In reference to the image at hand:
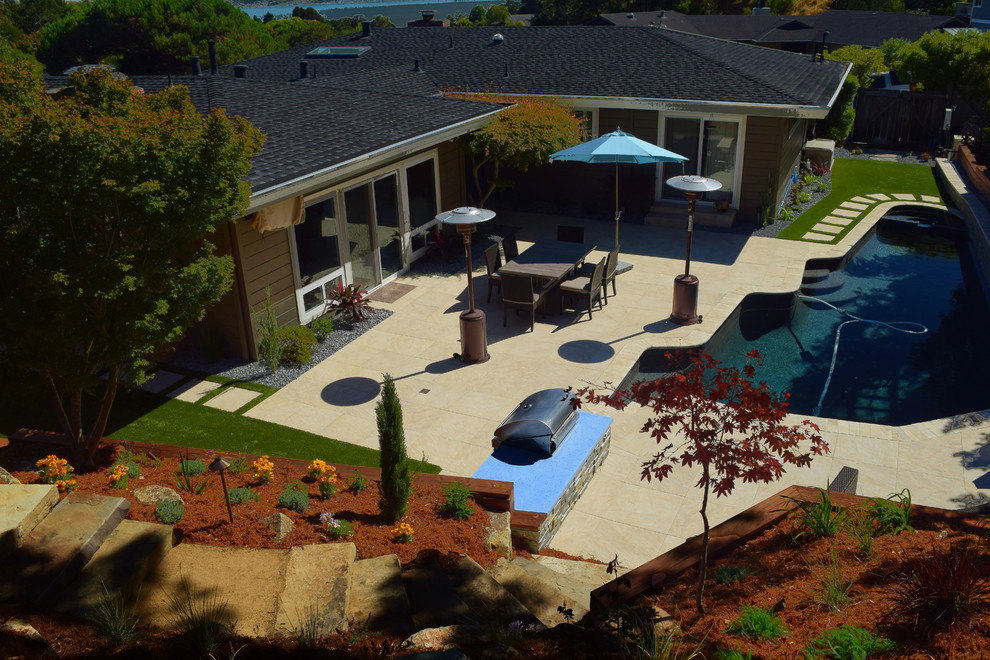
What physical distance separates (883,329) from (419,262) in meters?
8.79

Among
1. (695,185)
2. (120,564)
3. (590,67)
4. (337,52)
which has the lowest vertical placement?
(120,564)

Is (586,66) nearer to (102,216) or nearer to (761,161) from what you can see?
(761,161)

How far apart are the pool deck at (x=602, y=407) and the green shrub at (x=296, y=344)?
0.38 meters

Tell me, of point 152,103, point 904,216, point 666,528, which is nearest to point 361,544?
point 666,528

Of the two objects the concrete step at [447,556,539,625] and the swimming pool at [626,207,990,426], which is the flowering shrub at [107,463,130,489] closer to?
the concrete step at [447,556,539,625]

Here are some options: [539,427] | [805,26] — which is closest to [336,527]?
[539,427]

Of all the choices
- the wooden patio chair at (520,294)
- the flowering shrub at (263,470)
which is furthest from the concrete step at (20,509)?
the wooden patio chair at (520,294)

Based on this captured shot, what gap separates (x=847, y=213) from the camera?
60.0 ft

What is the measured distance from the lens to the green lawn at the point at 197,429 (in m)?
8.98

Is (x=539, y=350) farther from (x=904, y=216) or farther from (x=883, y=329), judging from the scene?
(x=904, y=216)

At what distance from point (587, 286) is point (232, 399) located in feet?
19.4

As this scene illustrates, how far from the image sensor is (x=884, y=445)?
902cm

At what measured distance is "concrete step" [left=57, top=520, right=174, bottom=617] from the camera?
4824mm

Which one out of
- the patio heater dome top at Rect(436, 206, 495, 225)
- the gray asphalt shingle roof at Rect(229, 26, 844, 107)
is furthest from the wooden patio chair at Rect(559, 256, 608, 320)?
the gray asphalt shingle roof at Rect(229, 26, 844, 107)
